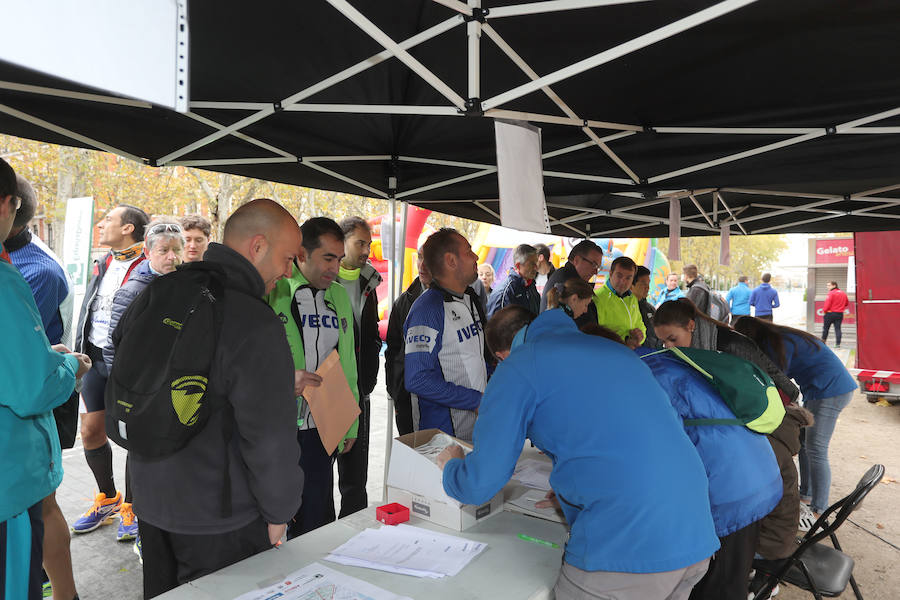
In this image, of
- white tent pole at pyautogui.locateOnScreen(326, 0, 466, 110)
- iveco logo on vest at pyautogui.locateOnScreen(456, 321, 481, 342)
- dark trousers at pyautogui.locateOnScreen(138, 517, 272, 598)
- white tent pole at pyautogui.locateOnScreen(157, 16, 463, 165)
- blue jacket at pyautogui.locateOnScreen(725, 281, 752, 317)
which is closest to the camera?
dark trousers at pyautogui.locateOnScreen(138, 517, 272, 598)

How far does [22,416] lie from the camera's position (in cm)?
159

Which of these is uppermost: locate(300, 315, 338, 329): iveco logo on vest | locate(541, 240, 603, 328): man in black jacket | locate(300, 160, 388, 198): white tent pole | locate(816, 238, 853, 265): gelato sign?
locate(816, 238, 853, 265): gelato sign

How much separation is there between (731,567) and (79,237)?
27.9ft

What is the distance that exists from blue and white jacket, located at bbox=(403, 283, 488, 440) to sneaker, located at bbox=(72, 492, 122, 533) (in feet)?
7.54

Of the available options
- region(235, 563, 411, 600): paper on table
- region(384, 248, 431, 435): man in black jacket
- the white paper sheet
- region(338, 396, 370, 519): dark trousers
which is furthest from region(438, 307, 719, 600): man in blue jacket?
region(384, 248, 431, 435): man in black jacket

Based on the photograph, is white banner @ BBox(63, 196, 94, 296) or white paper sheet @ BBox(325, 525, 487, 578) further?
white banner @ BBox(63, 196, 94, 296)

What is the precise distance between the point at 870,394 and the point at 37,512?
934 cm

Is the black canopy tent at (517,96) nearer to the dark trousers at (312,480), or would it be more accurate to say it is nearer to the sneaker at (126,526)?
the dark trousers at (312,480)

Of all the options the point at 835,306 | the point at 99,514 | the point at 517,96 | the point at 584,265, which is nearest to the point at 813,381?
the point at 584,265

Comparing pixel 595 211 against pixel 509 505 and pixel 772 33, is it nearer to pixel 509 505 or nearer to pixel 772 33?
pixel 772 33

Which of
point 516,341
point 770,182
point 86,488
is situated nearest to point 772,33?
point 516,341

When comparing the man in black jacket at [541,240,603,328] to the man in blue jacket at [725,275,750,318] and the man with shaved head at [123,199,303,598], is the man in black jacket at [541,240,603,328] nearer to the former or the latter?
the man with shaved head at [123,199,303,598]

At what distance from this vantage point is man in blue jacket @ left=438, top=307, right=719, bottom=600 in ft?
4.28

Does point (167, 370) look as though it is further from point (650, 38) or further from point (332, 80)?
point (650, 38)
